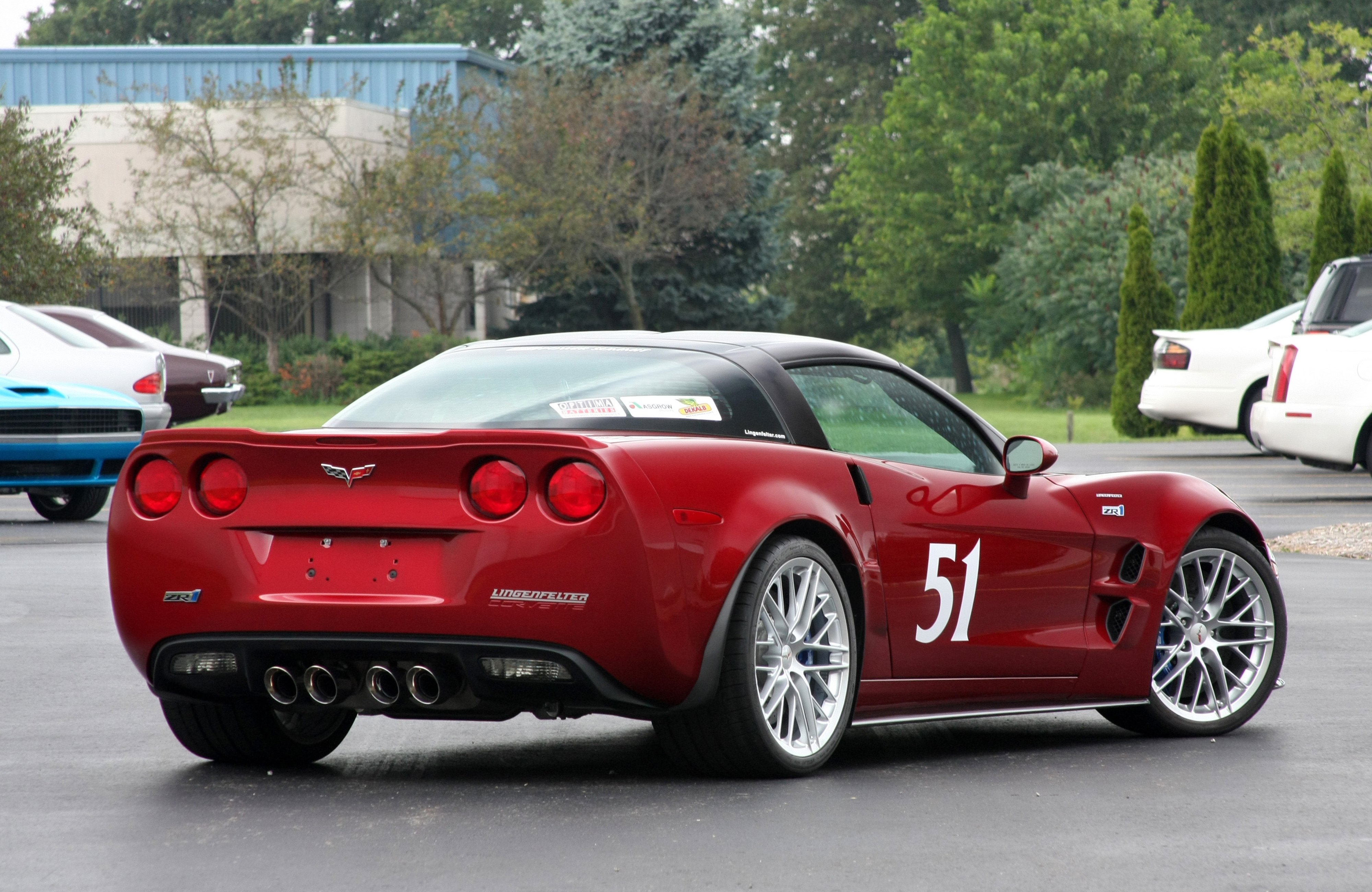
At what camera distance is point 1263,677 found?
260 inches

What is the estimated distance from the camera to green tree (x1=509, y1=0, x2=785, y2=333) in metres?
51.9

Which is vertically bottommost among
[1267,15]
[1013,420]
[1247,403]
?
[1013,420]

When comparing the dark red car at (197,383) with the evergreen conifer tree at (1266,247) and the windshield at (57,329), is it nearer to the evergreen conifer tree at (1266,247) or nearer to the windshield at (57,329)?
the windshield at (57,329)

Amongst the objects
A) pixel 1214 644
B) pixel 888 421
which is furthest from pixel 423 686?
pixel 1214 644

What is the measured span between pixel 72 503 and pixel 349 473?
11455 mm

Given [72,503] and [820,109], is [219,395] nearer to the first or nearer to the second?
[72,503]

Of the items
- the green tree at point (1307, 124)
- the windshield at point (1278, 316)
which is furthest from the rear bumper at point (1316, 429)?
the green tree at point (1307, 124)

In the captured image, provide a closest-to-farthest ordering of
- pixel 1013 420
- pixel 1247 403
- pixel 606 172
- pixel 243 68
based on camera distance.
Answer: pixel 1247 403 < pixel 1013 420 < pixel 606 172 < pixel 243 68

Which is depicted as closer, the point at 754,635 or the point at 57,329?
the point at 754,635

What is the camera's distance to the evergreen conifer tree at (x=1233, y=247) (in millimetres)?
29453

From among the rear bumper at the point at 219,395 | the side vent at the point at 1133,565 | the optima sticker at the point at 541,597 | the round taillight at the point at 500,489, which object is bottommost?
the rear bumper at the point at 219,395

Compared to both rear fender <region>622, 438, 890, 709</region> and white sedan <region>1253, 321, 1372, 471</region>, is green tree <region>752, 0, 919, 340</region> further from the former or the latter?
rear fender <region>622, 438, 890, 709</region>

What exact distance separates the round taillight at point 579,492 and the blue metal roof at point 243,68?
4514 centimetres

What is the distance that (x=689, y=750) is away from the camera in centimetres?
537
